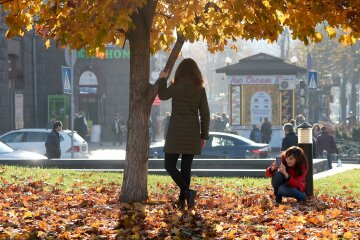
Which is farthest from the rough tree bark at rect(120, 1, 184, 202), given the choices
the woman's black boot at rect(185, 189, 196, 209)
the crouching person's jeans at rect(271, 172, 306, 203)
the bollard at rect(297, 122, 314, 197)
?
the bollard at rect(297, 122, 314, 197)

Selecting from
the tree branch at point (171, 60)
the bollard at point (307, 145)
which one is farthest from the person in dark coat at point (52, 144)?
the tree branch at point (171, 60)

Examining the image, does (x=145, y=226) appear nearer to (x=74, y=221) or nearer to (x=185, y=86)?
(x=74, y=221)

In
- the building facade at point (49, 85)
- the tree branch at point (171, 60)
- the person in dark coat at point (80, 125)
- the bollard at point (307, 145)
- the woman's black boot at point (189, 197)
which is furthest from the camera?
the person in dark coat at point (80, 125)

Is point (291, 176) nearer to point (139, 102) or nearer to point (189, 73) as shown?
point (139, 102)

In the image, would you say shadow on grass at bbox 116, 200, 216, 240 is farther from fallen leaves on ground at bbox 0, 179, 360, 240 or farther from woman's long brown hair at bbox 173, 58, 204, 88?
woman's long brown hair at bbox 173, 58, 204, 88

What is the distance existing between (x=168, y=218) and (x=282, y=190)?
9.01 feet

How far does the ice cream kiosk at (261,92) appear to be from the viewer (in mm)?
36812

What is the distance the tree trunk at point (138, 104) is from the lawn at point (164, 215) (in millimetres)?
316

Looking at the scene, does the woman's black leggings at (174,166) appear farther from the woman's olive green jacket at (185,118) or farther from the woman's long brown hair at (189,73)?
the woman's long brown hair at (189,73)

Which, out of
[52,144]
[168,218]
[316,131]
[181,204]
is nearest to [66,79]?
[52,144]

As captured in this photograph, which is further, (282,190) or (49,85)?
(49,85)

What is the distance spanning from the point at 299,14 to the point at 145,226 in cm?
358

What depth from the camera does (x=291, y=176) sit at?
12.5 metres

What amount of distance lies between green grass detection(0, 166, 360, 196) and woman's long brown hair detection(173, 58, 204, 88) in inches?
166
